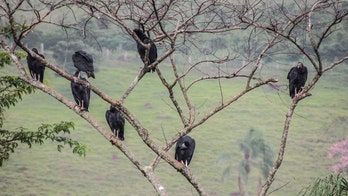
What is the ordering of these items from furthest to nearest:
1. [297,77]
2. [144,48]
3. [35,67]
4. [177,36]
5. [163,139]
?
[163,139] < [297,77] < [35,67] < [144,48] < [177,36]

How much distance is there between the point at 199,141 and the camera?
33094mm

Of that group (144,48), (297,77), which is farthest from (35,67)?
(297,77)

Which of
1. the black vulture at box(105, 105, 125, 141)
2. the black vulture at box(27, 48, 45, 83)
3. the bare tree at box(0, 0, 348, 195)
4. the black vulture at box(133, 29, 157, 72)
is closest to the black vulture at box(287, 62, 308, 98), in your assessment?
the bare tree at box(0, 0, 348, 195)

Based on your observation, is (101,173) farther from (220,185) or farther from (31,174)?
(220,185)

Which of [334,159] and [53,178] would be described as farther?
[334,159]

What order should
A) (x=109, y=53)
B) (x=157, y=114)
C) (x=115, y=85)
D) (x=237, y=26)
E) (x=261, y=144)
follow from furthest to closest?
(x=109, y=53), (x=115, y=85), (x=157, y=114), (x=261, y=144), (x=237, y=26)

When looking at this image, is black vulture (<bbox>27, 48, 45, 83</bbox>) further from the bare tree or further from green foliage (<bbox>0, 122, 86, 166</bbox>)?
green foliage (<bbox>0, 122, 86, 166</bbox>)

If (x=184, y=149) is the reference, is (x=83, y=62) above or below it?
above

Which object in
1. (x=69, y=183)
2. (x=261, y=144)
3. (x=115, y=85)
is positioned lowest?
(x=69, y=183)

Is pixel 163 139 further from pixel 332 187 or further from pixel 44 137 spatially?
pixel 332 187

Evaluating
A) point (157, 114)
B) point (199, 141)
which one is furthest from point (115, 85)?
point (199, 141)

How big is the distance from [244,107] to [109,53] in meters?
11.4

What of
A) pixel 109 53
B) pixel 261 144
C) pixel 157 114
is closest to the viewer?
pixel 261 144

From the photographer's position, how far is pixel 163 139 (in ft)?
89.3
